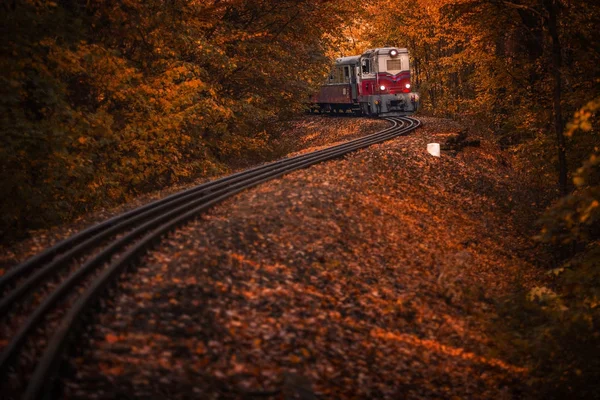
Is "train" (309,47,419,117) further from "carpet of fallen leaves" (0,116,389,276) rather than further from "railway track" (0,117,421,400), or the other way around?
"railway track" (0,117,421,400)

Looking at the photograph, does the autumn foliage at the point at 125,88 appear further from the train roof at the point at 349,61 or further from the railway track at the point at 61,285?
the train roof at the point at 349,61

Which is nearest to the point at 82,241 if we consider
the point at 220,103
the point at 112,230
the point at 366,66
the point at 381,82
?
the point at 112,230

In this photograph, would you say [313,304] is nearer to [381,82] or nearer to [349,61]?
[381,82]

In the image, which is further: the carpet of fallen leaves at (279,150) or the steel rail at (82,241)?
the carpet of fallen leaves at (279,150)

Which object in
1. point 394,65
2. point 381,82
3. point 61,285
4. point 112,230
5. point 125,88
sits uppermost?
point 394,65

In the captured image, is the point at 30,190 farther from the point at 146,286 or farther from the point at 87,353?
the point at 87,353

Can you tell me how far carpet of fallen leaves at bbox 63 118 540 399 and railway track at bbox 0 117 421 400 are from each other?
239 millimetres

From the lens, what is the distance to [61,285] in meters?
6.55

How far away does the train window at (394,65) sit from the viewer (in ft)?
105

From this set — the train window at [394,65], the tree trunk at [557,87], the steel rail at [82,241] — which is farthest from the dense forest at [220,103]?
the train window at [394,65]

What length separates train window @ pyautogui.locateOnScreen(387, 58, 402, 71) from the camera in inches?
1259

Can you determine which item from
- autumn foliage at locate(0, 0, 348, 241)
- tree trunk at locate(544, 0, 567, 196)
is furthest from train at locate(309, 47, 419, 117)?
tree trunk at locate(544, 0, 567, 196)

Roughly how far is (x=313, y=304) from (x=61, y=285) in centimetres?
316

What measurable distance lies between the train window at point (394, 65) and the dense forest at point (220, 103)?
28.2ft
